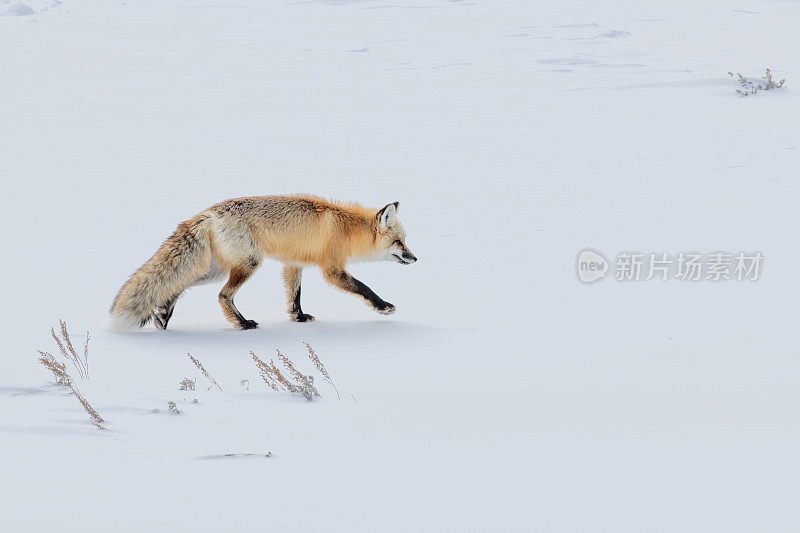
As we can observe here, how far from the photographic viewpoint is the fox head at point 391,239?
727 cm

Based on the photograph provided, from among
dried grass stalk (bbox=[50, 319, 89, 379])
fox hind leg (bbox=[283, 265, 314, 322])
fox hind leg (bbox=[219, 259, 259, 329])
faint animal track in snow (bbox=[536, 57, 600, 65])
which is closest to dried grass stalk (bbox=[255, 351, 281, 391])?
dried grass stalk (bbox=[50, 319, 89, 379])

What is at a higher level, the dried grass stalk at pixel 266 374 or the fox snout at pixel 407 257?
the fox snout at pixel 407 257

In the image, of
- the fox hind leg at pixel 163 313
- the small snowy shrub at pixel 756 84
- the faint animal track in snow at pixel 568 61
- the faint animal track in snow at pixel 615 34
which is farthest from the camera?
the faint animal track in snow at pixel 615 34

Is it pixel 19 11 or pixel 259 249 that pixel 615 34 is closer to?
pixel 259 249

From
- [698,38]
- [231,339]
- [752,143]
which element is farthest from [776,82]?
[231,339]

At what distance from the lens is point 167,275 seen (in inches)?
267

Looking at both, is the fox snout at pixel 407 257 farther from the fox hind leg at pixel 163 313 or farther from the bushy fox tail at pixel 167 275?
the fox hind leg at pixel 163 313

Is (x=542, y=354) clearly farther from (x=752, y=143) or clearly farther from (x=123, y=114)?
(x=123, y=114)

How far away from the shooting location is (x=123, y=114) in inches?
600

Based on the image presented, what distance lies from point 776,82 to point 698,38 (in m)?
4.50

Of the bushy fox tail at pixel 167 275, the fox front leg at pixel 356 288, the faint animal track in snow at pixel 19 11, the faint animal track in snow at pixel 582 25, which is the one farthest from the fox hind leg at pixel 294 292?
the faint animal track in snow at pixel 19 11

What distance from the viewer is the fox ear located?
7.21 metres

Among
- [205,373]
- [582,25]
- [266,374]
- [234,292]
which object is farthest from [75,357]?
[582,25]

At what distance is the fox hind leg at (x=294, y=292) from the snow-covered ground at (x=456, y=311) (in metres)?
0.17
